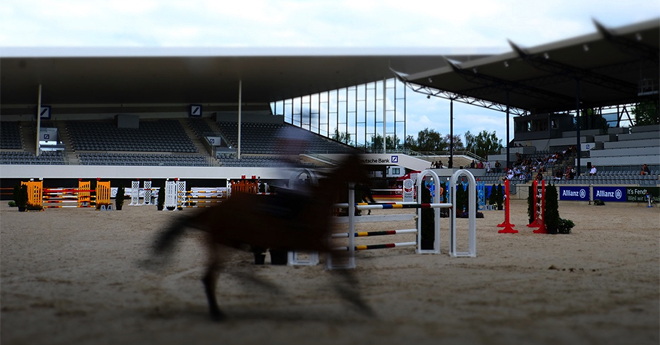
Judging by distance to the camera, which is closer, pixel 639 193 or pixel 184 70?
pixel 639 193

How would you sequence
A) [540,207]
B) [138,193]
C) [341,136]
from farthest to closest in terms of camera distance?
[341,136]
[138,193]
[540,207]

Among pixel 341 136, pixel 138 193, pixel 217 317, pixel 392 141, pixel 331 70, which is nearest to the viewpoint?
pixel 217 317

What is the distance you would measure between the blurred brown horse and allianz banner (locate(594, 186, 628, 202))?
975 inches

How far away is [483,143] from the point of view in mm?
71188

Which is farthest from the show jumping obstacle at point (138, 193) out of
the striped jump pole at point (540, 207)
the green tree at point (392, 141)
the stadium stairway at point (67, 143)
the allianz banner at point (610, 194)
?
the allianz banner at point (610, 194)

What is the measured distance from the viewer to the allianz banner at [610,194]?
25.0m

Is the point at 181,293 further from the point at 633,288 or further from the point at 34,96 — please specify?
the point at 34,96

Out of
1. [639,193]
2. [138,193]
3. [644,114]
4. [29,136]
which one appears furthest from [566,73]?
[29,136]

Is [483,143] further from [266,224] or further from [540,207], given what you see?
[266,224]

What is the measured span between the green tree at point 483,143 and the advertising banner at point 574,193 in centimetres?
3928

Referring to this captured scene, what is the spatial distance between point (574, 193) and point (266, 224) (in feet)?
86.7

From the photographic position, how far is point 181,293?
5055 millimetres

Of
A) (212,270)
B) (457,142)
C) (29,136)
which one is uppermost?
(457,142)

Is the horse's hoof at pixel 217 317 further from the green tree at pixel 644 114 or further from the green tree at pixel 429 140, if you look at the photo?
the green tree at pixel 429 140
